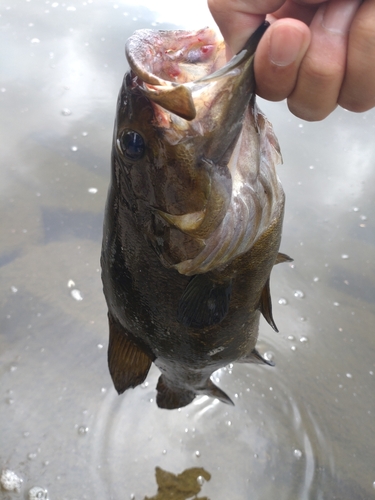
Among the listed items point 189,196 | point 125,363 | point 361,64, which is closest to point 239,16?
point 361,64

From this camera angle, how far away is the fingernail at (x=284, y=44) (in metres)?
0.82

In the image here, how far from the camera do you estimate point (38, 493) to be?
84.2 inches

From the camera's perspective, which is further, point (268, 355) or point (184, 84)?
point (268, 355)

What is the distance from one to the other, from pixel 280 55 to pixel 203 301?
1.94 feet

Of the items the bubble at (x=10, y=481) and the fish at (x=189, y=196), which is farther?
the bubble at (x=10, y=481)

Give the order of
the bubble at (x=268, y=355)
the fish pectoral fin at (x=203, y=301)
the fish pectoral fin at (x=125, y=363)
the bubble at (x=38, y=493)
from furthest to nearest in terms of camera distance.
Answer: the bubble at (x=268, y=355) → the bubble at (x=38, y=493) → the fish pectoral fin at (x=125, y=363) → the fish pectoral fin at (x=203, y=301)

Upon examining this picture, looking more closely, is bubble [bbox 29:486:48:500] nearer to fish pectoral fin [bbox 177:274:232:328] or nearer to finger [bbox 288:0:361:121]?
fish pectoral fin [bbox 177:274:232:328]

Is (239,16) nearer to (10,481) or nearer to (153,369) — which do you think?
(153,369)

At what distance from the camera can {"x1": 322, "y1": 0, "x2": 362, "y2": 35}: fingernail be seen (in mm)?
837

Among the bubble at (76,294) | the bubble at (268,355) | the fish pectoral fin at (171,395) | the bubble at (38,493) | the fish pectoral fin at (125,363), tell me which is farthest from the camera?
the bubble at (76,294)

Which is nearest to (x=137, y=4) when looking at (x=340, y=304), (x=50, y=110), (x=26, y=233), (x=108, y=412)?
(x=50, y=110)

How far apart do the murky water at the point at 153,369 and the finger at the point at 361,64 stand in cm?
185

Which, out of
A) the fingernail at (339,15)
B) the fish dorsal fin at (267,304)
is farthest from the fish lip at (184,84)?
the fish dorsal fin at (267,304)

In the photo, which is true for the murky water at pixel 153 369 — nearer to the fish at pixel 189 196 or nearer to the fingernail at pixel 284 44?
the fish at pixel 189 196
